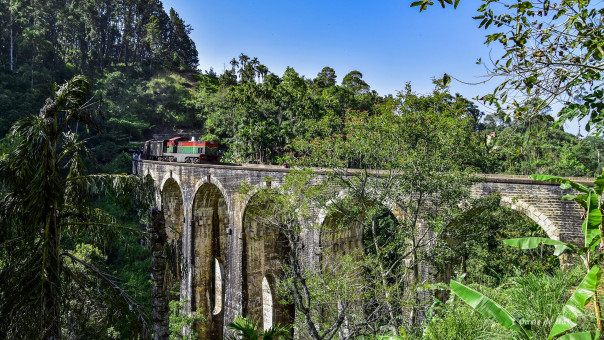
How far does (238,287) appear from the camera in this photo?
12305 millimetres

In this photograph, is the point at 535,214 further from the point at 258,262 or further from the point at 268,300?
the point at 268,300

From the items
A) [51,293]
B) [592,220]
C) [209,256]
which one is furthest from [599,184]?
[209,256]

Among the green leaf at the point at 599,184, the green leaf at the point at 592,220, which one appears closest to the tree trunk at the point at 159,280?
the green leaf at the point at 592,220

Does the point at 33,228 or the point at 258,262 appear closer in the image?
the point at 33,228

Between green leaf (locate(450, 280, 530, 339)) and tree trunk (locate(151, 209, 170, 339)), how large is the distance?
3.52m

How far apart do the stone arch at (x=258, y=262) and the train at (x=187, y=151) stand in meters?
8.11

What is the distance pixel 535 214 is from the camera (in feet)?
24.4

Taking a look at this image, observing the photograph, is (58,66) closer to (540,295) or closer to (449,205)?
(449,205)

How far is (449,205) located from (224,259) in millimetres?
12120

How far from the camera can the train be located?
19.6 metres

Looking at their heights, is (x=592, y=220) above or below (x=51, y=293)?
above

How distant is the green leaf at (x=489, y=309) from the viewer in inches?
121

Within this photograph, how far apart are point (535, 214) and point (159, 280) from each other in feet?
23.4

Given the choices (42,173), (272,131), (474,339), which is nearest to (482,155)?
(272,131)
